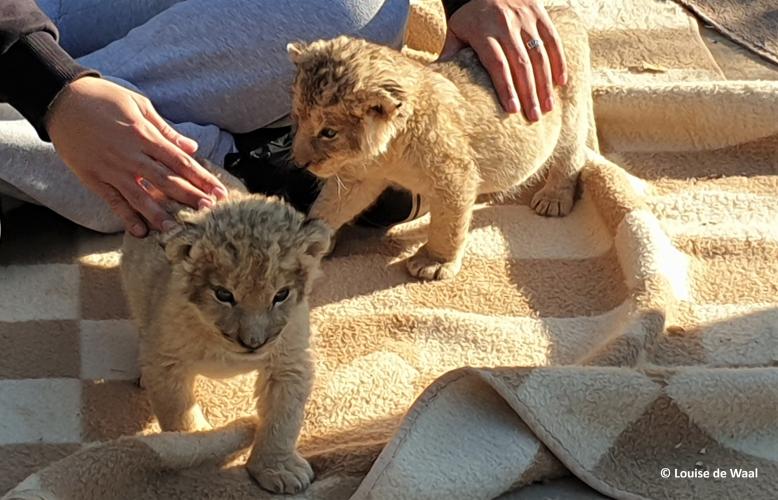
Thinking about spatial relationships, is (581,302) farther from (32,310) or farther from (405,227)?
(32,310)

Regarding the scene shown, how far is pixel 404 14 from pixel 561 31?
454mm

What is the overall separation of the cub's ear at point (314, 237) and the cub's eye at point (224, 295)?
0.16 m

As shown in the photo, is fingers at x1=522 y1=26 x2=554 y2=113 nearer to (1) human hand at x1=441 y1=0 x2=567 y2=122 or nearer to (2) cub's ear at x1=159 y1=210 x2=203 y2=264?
(1) human hand at x1=441 y1=0 x2=567 y2=122

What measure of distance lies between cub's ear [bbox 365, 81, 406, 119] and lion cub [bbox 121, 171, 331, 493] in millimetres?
554

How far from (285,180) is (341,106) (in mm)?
453

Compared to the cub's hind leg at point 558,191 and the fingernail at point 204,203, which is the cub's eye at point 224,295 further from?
the cub's hind leg at point 558,191

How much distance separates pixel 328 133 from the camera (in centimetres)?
271

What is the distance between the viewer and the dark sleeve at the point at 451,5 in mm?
3031

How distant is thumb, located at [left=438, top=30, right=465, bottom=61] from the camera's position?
9.96ft

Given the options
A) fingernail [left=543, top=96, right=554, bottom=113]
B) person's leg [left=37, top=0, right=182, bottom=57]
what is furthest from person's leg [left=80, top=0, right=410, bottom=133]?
fingernail [left=543, top=96, right=554, bottom=113]

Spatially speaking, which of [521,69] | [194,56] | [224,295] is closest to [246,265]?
[224,295]

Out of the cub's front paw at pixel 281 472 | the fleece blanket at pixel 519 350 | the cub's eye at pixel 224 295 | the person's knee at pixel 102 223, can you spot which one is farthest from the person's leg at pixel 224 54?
the cub's front paw at pixel 281 472

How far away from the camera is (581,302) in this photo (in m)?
2.74

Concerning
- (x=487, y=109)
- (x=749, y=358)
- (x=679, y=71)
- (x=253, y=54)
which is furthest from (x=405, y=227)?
(x=679, y=71)
